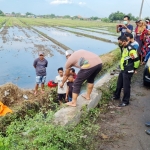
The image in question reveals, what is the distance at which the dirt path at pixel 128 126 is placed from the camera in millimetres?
3520

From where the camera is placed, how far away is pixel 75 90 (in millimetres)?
4109

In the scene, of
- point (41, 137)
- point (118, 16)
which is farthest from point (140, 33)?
point (118, 16)

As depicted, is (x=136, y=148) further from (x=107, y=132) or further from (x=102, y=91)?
(x=102, y=91)

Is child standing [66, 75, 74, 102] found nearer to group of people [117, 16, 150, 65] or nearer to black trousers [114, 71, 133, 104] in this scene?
black trousers [114, 71, 133, 104]

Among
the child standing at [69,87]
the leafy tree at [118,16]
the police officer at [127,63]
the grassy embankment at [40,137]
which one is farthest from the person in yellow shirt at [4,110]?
the leafy tree at [118,16]

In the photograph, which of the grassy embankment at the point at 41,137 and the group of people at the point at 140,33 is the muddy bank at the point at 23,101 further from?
the group of people at the point at 140,33

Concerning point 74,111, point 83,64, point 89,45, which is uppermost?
point 83,64

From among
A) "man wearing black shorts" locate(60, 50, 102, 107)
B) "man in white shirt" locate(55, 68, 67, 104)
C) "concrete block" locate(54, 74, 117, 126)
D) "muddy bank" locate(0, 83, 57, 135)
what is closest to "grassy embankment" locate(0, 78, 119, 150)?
"concrete block" locate(54, 74, 117, 126)

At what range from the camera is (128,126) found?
4.12 metres

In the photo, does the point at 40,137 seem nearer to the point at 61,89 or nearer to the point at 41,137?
the point at 41,137

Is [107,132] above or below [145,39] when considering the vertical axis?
below

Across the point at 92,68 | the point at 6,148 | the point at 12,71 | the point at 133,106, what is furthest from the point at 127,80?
the point at 12,71

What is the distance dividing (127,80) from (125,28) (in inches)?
117

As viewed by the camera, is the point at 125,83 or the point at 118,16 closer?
the point at 125,83
